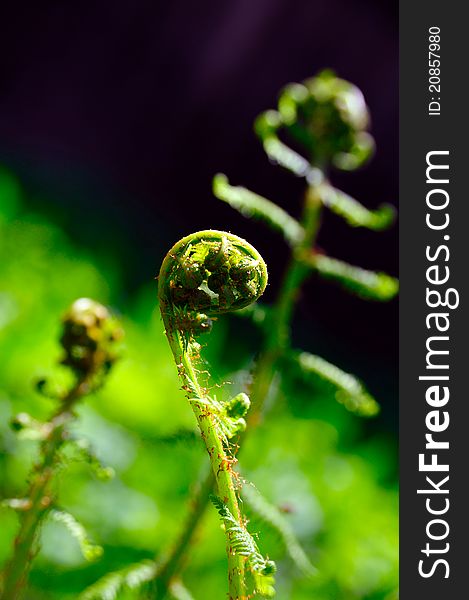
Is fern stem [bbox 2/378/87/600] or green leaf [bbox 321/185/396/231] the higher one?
green leaf [bbox 321/185/396/231]

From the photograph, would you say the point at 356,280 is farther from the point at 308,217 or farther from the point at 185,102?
the point at 185,102

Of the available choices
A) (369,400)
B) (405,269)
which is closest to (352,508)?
(405,269)

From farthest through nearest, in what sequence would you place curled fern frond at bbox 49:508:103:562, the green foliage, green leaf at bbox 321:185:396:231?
green leaf at bbox 321:185:396:231 < the green foliage < curled fern frond at bbox 49:508:103:562

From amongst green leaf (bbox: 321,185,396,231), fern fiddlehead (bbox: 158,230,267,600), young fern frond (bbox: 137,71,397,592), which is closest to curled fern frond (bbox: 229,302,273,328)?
young fern frond (bbox: 137,71,397,592)

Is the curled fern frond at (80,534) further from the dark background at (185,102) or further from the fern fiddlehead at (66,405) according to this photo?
the dark background at (185,102)

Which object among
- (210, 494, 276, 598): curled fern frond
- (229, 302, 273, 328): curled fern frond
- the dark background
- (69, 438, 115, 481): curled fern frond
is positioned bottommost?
(210, 494, 276, 598): curled fern frond

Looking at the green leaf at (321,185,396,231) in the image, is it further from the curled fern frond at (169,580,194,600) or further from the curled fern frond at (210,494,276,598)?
the curled fern frond at (210,494,276,598)

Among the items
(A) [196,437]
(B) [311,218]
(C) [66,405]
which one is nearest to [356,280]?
(B) [311,218]
